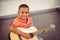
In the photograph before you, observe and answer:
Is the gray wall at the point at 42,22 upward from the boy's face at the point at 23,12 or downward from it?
downward

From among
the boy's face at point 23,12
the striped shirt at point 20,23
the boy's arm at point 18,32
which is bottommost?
the boy's arm at point 18,32

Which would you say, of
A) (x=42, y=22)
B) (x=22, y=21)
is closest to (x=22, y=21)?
(x=22, y=21)

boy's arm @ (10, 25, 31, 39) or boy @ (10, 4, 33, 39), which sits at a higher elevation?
boy @ (10, 4, 33, 39)

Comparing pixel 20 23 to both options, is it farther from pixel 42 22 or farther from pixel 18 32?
pixel 42 22

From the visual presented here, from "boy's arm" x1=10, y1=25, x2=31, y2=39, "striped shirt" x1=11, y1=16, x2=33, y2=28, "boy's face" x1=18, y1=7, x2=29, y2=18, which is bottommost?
"boy's arm" x1=10, y1=25, x2=31, y2=39

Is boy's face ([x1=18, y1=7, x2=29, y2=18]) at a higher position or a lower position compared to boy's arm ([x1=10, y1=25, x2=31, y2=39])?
higher

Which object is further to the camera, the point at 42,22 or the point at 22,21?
the point at 42,22

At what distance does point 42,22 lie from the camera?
1.04 metres

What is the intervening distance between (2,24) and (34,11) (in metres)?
0.19

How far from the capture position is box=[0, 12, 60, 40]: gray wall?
0.94 metres

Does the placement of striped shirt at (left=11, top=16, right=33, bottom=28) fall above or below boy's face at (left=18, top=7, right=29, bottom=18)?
below

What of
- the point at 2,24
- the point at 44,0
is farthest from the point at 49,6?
the point at 2,24

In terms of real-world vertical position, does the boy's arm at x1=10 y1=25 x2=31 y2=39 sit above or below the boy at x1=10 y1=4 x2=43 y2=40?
below

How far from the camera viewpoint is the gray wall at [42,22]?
0.94 m
